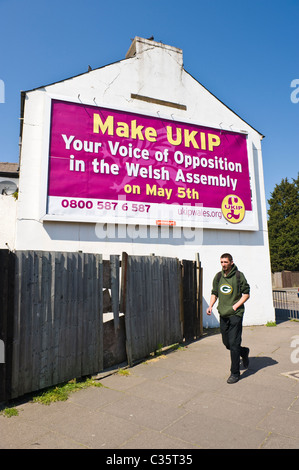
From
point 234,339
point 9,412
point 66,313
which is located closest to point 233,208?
point 234,339

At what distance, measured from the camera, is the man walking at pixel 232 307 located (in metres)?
4.91

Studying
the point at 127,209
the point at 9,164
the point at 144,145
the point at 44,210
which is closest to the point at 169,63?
the point at 144,145

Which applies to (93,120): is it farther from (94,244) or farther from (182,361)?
(182,361)

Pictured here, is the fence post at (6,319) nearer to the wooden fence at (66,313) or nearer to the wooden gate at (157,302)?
the wooden fence at (66,313)

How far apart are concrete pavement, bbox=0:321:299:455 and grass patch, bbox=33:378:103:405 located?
10 cm

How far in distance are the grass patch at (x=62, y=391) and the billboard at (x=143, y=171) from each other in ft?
15.3

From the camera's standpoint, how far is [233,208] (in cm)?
1082

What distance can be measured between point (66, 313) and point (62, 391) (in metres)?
1.07

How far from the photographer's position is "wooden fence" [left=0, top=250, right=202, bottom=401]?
411 centimetres

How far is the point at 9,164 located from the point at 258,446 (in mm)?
30237

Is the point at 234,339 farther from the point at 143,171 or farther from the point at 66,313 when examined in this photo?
the point at 143,171

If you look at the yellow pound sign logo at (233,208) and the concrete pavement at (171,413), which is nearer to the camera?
the concrete pavement at (171,413)

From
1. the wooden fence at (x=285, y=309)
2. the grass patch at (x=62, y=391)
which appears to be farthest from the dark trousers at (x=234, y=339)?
the wooden fence at (x=285, y=309)

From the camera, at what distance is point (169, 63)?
35.1 feet
